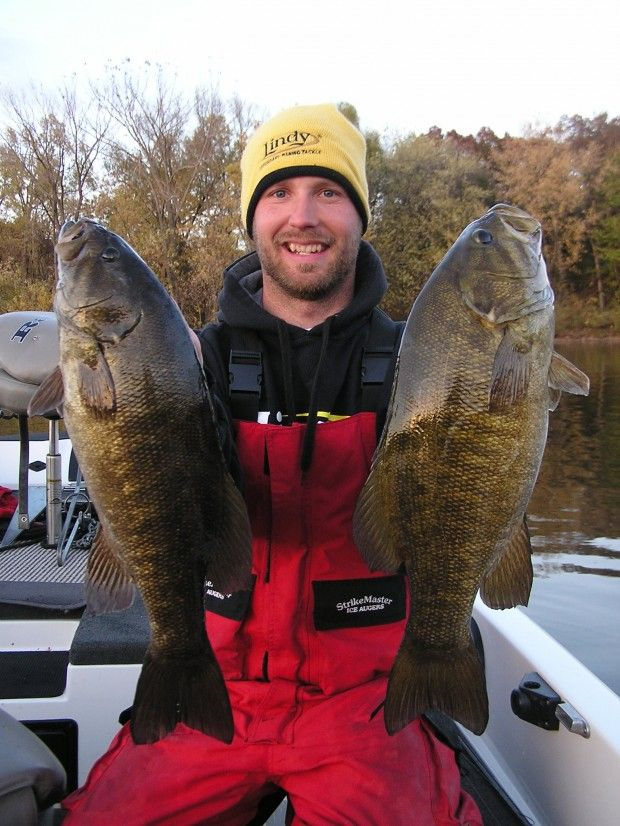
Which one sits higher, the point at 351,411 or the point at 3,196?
the point at 3,196

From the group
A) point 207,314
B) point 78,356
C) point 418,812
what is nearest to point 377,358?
point 78,356

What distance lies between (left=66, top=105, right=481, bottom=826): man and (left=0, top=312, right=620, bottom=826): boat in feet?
0.76

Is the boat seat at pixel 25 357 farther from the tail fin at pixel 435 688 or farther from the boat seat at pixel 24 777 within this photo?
the tail fin at pixel 435 688

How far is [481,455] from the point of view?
1.81 metres

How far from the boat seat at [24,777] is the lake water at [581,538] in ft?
12.8

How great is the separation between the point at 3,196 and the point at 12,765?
25.8 meters

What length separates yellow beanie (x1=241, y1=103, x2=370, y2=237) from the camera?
2852 mm

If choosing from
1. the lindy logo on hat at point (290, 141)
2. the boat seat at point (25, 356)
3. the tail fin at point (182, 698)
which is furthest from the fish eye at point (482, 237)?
the boat seat at point (25, 356)

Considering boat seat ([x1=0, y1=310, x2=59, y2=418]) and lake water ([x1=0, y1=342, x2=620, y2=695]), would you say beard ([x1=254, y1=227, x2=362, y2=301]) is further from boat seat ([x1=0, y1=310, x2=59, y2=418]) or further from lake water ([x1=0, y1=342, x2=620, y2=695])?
lake water ([x1=0, y1=342, x2=620, y2=695])

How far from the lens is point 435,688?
198 cm

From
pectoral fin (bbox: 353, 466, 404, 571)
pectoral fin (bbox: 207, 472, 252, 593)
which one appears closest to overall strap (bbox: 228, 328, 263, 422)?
pectoral fin (bbox: 207, 472, 252, 593)

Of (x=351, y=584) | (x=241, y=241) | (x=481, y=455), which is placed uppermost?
(x=241, y=241)

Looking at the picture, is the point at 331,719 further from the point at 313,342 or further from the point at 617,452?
the point at 617,452

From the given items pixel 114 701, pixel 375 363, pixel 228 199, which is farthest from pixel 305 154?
pixel 228 199
